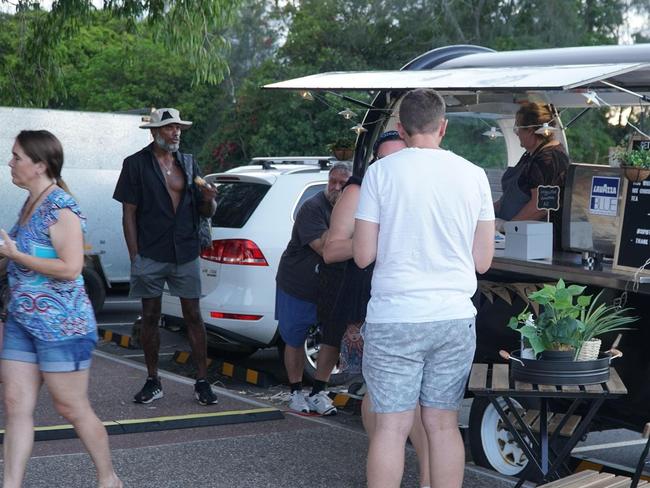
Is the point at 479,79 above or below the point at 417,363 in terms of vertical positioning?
above

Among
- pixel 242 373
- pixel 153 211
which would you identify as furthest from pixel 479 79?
pixel 242 373

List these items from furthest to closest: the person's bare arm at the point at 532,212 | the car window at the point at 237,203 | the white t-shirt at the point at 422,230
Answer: the car window at the point at 237,203 < the person's bare arm at the point at 532,212 < the white t-shirt at the point at 422,230

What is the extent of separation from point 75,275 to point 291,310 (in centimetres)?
297

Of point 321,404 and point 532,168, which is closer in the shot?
point 532,168

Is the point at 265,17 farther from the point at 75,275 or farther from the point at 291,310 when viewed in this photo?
the point at 75,275

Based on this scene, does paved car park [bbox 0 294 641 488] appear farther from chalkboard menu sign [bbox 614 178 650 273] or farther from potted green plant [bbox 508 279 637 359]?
chalkboard menu sign [bbox 614 178 650 273]

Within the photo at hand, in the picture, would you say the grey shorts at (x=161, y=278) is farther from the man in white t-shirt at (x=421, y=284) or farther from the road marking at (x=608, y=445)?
the man in white t-shirt at (x=421, y=284)

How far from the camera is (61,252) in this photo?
183 inches

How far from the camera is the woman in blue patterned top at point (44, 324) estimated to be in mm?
4633

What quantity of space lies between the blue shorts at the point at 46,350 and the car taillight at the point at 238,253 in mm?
3677

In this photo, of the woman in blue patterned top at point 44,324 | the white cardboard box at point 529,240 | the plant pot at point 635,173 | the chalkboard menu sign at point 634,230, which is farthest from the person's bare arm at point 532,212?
the woman in blue patterned top at point 44,324

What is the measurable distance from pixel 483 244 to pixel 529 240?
1.60 m

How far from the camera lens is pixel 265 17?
28562 mm

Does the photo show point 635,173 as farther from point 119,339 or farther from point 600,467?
point 119,339
